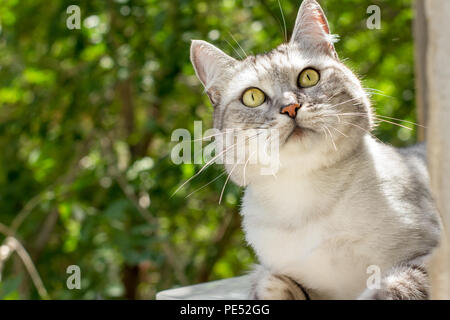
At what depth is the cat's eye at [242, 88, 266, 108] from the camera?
134cm

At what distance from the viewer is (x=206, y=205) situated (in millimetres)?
3166

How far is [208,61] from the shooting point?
1.42 metres

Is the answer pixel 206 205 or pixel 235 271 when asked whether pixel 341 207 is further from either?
pixel 235 271

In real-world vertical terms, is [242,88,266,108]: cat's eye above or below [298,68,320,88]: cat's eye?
below

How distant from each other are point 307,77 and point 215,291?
76 centimetres

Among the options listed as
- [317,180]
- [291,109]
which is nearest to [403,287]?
[317,180]

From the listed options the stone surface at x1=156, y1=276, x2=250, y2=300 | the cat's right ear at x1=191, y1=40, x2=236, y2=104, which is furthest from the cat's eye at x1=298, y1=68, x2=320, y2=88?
the stone surface at x1=156, y1=276, x2=250, y2=300

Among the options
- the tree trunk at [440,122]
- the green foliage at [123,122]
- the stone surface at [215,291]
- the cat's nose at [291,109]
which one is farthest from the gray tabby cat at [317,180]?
the green foliage at [123,122]

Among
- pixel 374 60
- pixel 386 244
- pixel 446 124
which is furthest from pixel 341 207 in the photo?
pixel 374 60

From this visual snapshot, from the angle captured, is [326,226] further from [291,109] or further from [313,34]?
[313,34]

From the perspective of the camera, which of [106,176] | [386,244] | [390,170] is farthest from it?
[106,176]

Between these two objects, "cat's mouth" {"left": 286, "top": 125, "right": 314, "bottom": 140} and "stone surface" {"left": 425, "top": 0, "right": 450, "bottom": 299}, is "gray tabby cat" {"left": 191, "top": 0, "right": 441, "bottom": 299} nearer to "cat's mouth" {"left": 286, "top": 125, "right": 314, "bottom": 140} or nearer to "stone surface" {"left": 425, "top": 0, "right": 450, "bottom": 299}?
"cat's mouth" {"left": 286, "top": 125, "right": 314, "bottom": 140}

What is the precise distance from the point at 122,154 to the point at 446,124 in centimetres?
269
